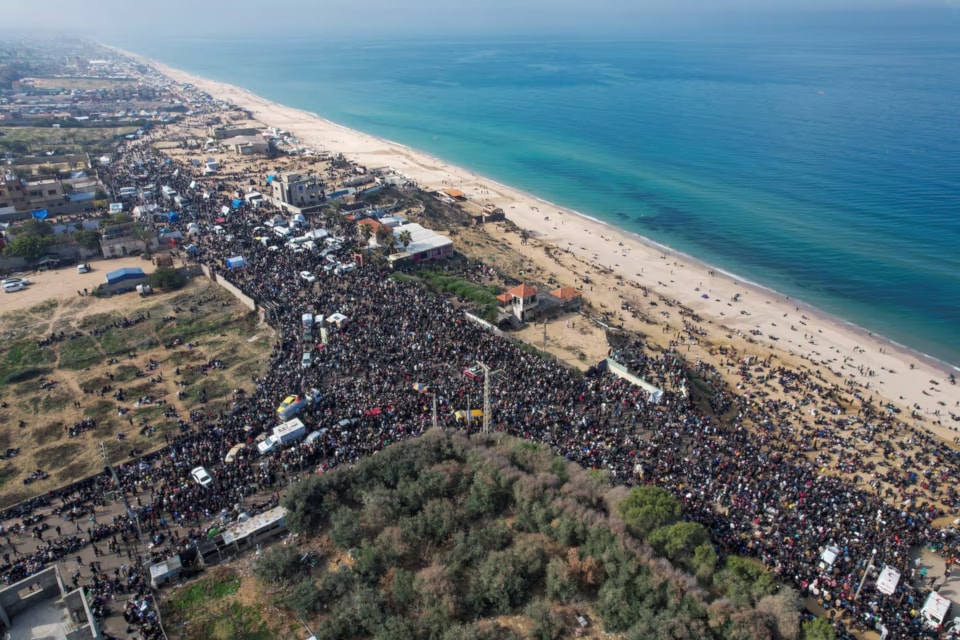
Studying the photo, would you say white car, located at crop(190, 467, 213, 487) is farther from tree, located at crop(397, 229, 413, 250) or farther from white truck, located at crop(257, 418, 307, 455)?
tree, located at crop(397, 229, 413, 250)

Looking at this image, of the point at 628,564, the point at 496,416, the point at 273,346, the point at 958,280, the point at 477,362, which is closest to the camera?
the point at 628,564

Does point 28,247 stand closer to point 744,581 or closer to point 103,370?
point 103,370

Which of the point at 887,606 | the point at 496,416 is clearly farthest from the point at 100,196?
the point at 887,606

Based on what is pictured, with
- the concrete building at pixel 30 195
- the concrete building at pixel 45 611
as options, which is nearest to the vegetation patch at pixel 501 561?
the concrete building at pixel 45 611

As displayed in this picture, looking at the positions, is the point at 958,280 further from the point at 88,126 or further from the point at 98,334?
the point at 88,126

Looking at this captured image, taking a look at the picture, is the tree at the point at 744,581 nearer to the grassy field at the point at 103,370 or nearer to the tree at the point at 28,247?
the grassy field at the point at 103,370

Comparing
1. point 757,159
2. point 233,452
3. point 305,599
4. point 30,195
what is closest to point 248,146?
point 30,195
